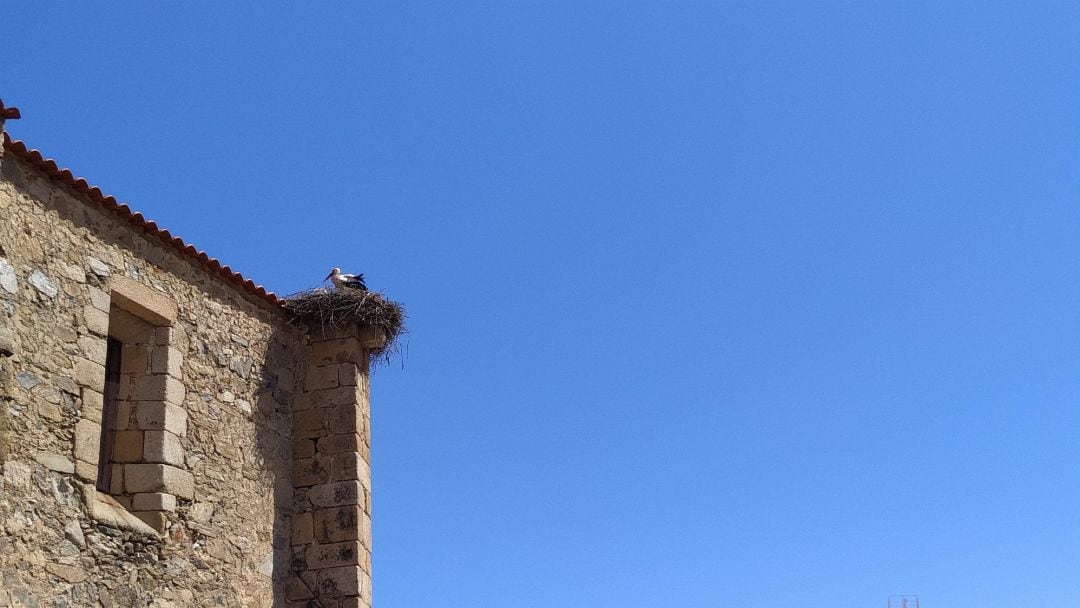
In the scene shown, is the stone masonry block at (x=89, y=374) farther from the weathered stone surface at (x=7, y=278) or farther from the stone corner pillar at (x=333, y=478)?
the stone corner pillar at (x=333, y=478)

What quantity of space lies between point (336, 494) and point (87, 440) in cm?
238

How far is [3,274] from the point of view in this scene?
7043mm

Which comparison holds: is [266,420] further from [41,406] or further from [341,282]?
[41,406]

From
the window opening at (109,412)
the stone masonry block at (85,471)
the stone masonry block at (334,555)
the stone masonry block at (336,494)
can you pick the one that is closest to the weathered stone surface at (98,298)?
the window opening at (109,412)

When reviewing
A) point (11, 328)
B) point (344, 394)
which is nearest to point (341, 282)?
point (344, 394)

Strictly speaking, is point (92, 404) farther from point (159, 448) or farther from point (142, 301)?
point (142, 301)

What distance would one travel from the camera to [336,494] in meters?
9.48

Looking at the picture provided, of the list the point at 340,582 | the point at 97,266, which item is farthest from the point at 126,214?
the point at 340,582

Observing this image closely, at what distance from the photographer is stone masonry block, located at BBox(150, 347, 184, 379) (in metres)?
8.35

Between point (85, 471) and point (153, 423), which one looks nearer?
point (85, 471)

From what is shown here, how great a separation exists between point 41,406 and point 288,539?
8.69 ft

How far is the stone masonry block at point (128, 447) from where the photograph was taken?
8.15 metres

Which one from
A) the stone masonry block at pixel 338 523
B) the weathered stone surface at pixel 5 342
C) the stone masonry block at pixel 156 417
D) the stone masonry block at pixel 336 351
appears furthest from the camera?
the stone masonry block at pixel 336 351

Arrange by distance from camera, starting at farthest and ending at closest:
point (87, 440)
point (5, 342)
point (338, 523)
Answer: point (338, 523)
point (87, 440)
point (5, 342)
